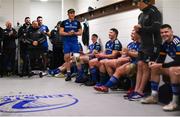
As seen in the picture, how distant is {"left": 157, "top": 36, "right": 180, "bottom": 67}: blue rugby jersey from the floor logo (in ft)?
4.51

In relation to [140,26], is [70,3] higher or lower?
higher

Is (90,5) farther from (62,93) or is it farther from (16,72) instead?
(62,93)

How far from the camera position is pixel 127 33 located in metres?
5.97

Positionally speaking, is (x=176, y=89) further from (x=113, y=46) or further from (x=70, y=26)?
(x=70, y=26)

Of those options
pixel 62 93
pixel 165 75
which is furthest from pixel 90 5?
pixel 165 75

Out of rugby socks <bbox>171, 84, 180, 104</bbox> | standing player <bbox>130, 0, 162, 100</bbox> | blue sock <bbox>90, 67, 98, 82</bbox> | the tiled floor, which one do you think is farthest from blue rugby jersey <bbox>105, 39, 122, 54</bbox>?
rugby socks <bbox>171, 84, 180, 104</bbox>

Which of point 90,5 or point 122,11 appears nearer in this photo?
point 122,11

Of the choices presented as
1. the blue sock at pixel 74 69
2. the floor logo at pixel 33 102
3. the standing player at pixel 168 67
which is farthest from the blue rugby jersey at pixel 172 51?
the blue sock at pixel 74 69

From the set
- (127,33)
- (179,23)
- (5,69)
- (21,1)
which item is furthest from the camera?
(21,1)

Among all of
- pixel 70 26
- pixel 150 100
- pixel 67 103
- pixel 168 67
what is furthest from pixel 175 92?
pixel 70 26

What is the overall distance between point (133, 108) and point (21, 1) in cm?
736

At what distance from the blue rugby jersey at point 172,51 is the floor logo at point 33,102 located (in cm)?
138

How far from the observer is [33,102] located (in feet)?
14.6

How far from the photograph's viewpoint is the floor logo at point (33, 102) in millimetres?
4020
